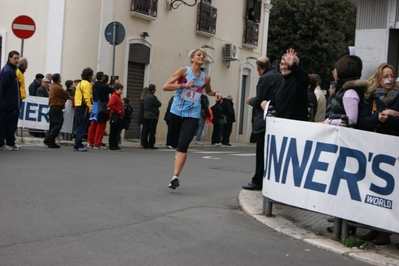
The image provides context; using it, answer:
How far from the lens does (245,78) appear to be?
33.7 meters

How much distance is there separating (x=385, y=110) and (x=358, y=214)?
1.13 m

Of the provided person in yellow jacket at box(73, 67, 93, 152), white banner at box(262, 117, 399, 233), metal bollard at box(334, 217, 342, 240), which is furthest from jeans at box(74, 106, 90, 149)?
metal bollard at box(334, 217, 342, 240)

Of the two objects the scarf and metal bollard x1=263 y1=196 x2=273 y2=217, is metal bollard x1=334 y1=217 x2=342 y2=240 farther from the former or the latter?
the scarf

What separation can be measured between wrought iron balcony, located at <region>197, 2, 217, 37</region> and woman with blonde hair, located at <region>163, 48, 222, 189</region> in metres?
18.7

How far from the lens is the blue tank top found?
9312mm

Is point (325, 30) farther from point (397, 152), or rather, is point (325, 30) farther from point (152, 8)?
point (397, 152)

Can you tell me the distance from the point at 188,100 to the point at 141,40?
15.2 metres

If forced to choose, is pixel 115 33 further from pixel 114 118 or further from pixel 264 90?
pixel 264 90

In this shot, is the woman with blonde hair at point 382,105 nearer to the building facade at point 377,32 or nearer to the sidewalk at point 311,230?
the sidewalk at point 311,230

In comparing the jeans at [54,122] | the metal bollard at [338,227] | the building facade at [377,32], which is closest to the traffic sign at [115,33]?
the jeans at [54,122]

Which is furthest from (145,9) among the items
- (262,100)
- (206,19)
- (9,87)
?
(262,100)

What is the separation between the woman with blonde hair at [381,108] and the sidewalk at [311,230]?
13 cm

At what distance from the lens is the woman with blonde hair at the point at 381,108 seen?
6816 mm

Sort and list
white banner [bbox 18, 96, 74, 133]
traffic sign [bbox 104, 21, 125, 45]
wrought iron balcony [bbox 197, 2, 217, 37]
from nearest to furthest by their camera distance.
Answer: white banner [bbox 18, 96, 74, 133]
traffic sign [bbox 104, 21, 125, 45]
wrought iron balcony [bbox 197, 2, 217, 37]
